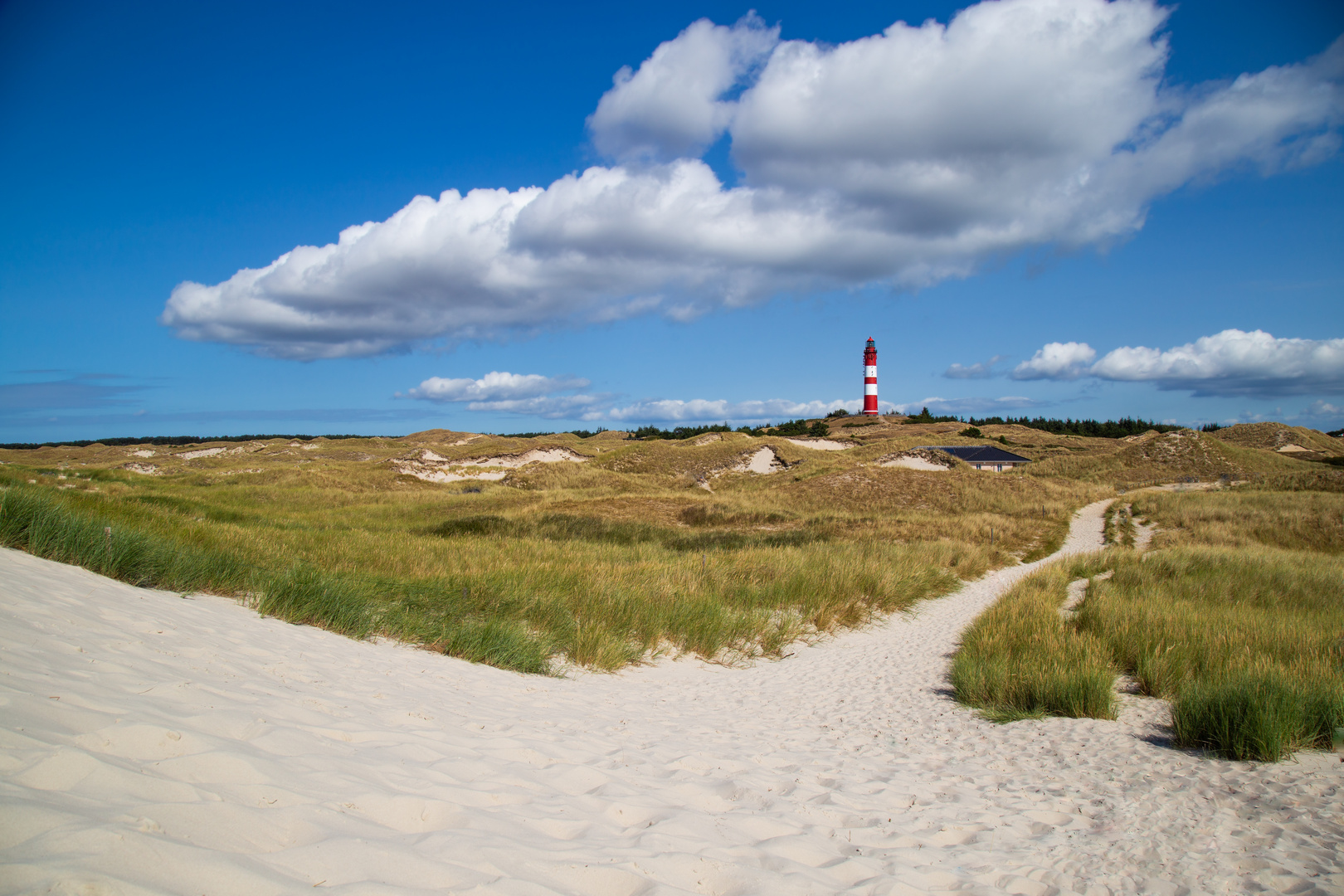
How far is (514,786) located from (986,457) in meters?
51.7

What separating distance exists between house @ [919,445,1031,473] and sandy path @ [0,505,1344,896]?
42.7 metres

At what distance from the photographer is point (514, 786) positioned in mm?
4074

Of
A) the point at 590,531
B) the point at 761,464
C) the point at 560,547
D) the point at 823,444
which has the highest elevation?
the point at 823,444

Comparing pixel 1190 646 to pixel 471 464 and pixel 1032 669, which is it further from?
pixel 471 464

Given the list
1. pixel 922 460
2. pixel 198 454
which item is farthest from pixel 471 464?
pixel 198 454

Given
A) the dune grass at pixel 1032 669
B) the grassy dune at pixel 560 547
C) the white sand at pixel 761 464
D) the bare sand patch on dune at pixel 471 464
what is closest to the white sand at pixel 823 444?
the white sand at pixel 761 464

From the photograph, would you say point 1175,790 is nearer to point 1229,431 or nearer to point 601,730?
point 601,730

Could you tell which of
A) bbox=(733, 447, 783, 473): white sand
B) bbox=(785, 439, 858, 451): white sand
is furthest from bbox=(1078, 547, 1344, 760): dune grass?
bbox=(785, 439, 858, 451): white sand

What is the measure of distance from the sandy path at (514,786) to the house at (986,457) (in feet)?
140

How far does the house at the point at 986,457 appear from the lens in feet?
157

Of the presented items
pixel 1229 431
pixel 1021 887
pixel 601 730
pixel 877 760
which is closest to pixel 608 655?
pixel 601 730

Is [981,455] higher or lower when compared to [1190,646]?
higher

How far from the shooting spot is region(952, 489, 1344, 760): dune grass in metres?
5.59

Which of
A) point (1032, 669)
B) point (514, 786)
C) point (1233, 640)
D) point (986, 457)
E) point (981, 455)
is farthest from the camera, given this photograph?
point (981, 455)
